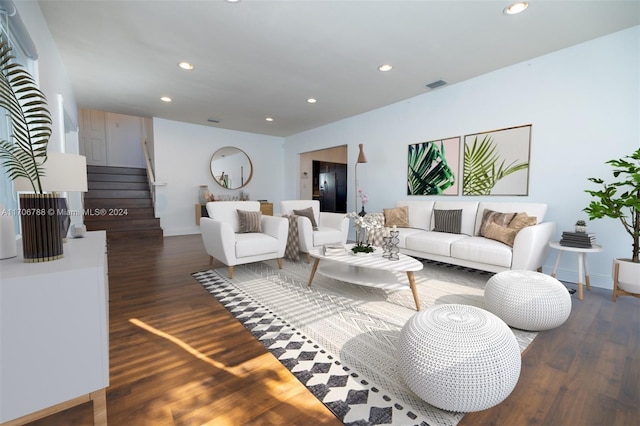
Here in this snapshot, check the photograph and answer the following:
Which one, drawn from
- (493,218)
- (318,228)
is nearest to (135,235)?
(318,228)

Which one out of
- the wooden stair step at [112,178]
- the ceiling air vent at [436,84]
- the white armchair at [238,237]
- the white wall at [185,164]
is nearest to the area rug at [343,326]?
the white armchair at [238,237]

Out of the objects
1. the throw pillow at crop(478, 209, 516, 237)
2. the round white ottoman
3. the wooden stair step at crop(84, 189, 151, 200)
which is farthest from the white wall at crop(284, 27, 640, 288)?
the wooden stair step at crop(84, 189, 151, 200)

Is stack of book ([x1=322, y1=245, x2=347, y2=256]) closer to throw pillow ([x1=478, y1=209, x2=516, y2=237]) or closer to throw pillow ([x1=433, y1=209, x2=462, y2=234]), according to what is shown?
throw pillow ([x1=433, y1=209, x2=462, y2=234])

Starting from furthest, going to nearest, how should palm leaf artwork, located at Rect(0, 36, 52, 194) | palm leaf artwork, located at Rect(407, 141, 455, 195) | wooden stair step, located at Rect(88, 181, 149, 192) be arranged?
wooden stair step, located at Rect(88, 181, 149, 192) → palm leaf artwork, located at Rect(407, 141, 455, 195) → palm leaf artwork, located at Rect(0, 36, 52, 194)

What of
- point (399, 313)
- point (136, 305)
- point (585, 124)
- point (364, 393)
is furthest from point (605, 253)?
point (136, 305)

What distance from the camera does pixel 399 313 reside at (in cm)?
228

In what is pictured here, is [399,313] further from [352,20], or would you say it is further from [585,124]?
[585,124]

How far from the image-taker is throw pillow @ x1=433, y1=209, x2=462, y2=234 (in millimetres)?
3707

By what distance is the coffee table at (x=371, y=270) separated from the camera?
2.36 metres

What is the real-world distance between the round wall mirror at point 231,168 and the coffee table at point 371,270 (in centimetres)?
463

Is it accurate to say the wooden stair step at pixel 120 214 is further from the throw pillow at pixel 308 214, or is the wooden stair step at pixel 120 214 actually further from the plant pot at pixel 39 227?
the plant pot at pixel 39 227

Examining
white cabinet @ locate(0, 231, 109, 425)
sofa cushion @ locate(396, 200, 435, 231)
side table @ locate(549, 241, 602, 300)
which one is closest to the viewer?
white cabinet @ locate(0, 231, 109, 425)

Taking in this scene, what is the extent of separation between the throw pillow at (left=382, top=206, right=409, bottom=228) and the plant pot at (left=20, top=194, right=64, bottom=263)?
366 centimetres

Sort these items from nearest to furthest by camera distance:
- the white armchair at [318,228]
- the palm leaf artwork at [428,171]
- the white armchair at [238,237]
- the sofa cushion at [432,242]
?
1. the white armchair at [238,237]
2. the sofa cushion at [432,242]
3. the white armchair at [318,228]
4. the palm leaf artwork at [428,171]
